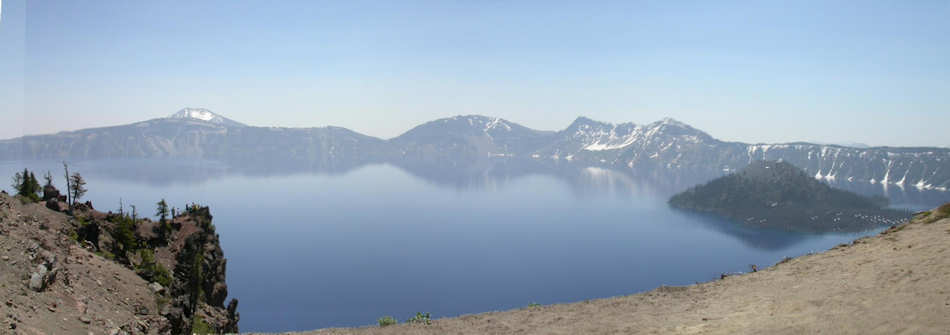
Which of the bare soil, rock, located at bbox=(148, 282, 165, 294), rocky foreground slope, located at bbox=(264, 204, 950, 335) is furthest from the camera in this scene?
rock, located at bbox=(148, 282, 165, 294)

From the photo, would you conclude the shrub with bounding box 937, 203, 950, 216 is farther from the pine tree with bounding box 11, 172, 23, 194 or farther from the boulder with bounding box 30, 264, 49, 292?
the pine tree with bounding box 11, 172, 23, 194

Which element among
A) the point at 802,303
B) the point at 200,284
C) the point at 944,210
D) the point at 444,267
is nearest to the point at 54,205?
the point at 200,284

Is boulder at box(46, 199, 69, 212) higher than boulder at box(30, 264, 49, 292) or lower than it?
higher

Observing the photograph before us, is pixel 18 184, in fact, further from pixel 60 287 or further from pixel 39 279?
pixel 39 279

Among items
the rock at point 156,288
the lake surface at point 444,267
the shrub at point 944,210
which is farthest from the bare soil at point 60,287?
the lake surface at point 444,267

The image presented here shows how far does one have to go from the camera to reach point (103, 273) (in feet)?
99.2

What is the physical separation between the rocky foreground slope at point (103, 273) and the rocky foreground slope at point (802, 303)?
11.4 metres

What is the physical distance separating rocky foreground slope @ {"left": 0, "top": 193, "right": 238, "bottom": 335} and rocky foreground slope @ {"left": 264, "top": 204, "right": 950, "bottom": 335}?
11385 millimetres

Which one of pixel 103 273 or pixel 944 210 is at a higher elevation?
pixel 944 210

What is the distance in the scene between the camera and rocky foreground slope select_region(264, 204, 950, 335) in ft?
56.4

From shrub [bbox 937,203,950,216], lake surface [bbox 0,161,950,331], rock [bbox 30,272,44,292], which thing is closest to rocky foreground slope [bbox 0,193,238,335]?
rock [bbox 30,272,44,292]

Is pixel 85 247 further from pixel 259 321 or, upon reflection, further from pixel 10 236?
pixel 259 321

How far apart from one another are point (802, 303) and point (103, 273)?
130 feet

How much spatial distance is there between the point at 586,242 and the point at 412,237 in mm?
68907
